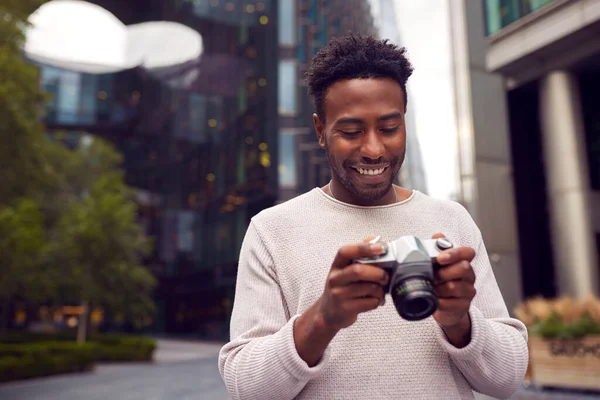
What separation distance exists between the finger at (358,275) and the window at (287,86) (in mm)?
24986

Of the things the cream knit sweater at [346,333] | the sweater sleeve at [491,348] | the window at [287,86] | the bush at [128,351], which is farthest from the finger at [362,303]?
the window at [287,86]

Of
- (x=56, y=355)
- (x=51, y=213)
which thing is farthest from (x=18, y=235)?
(x=51, y=213)

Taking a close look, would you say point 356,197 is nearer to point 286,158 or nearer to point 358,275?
point 358,275

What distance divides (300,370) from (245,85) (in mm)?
30028

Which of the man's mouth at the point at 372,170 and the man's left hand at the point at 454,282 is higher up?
the man's mouth at the point at 372,170

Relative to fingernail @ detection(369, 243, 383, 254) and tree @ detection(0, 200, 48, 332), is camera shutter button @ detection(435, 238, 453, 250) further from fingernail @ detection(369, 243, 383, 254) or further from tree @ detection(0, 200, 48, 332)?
tree @ detection(0, 200, 48, 332)

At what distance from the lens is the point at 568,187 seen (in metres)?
15.4

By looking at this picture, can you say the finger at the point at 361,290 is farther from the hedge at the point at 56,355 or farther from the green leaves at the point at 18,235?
the hedge at the point at 56,355

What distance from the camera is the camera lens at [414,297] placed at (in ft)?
4.09

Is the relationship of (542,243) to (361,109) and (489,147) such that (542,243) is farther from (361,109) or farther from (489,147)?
(361,109)

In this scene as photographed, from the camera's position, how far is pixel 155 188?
42000mm

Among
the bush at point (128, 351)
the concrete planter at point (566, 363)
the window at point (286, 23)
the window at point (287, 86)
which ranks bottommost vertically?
the bush at point (128, 351)

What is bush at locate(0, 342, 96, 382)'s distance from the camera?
14.6 m

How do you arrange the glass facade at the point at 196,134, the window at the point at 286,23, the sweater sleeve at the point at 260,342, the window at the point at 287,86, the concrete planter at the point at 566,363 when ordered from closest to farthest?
the sweater sleeve at the point at 260,342
the concrete planter at the point at 566,363
the window at the point at 286,23
the window at the point at 287,86
the glass facade at the point at 196,134
